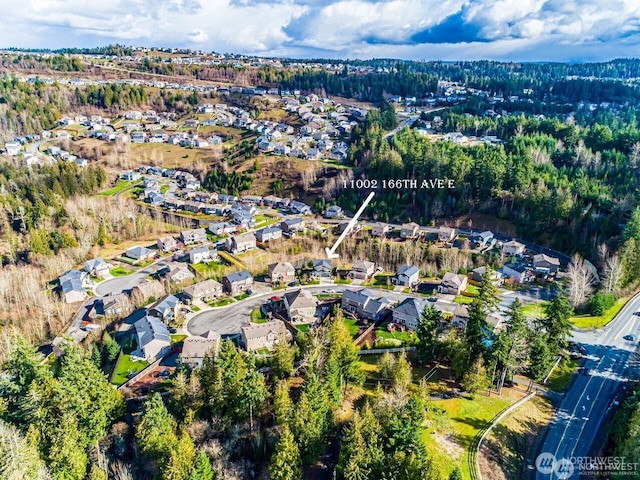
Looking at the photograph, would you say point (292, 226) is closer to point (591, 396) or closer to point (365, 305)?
point (365, 305)

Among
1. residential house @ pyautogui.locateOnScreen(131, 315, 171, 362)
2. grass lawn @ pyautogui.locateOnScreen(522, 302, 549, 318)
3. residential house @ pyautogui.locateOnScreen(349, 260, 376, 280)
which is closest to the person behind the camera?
residential house @ pyautogui.locateOnScreen(131, 315, 171, 362)

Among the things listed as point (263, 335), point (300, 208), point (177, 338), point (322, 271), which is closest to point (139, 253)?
point (177, 338)

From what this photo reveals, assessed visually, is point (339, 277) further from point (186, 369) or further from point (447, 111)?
point (447, 111)

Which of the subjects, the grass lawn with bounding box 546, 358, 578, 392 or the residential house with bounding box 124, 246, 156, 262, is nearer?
the grass lawn with bounding box 546, 358, 578, 392

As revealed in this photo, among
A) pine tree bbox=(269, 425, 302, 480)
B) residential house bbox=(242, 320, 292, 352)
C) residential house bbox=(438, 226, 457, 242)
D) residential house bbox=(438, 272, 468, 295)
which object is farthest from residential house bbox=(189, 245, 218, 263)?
pine tree bbox=(269, 425, 302, 480)

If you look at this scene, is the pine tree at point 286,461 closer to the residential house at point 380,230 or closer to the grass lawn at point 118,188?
the residential house at point 380,230

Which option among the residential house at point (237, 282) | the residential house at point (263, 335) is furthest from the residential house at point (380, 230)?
the residential house at point (263, 335)

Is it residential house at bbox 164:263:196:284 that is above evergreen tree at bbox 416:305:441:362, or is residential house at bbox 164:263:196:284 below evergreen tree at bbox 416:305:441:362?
below

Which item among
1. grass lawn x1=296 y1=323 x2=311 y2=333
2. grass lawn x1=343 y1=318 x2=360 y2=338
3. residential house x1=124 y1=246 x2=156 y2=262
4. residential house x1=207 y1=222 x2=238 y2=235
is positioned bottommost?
grass lawn x1=296 y1=323 x2=311 y2=333

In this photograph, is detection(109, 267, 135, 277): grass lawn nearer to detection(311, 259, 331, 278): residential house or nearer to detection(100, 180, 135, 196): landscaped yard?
detection(311, 259, 331, 278): residential house
